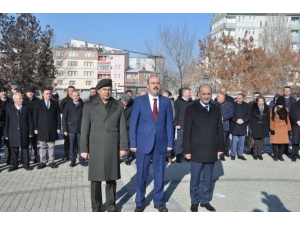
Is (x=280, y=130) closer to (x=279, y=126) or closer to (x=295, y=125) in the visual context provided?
(x=279, y=126)

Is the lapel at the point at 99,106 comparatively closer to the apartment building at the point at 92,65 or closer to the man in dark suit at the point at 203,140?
the man in dark suit at the point at 203,140

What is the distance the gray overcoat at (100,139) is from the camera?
19.8 ft

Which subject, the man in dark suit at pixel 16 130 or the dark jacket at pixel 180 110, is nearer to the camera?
the man in dark suit at pixel 16 130

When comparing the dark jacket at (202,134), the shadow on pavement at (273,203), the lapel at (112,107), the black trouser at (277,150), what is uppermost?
the lapel at (112,107)

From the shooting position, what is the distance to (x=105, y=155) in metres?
6.06

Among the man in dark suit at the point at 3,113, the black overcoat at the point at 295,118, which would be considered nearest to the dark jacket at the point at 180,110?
the black overcoat at the point at 295,118

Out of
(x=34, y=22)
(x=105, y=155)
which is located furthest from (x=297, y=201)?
(x=34, y=22)

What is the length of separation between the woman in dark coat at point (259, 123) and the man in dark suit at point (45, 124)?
5932 millimetres

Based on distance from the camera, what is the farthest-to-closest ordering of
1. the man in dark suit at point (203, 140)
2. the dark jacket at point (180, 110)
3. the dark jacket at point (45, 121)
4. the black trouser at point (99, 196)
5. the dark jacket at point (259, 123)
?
the dark jacket at point (259, 123) < the dark jacket at point (180, 110) < the dark jacket at point (45, 121) < the man in dark suit at point (203, 140) < the black trouser at point (99, 196)

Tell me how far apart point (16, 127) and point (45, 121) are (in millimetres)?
741

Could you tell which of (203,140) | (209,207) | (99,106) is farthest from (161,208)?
(99,106)

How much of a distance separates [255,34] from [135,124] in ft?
290

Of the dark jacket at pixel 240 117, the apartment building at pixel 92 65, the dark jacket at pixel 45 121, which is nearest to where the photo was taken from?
the dark jacket at pixel 45 121

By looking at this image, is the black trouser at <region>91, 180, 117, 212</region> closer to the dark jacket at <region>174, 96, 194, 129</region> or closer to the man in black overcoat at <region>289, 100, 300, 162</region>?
the dark jacket at <region>174, 96, 194, 129</region>
